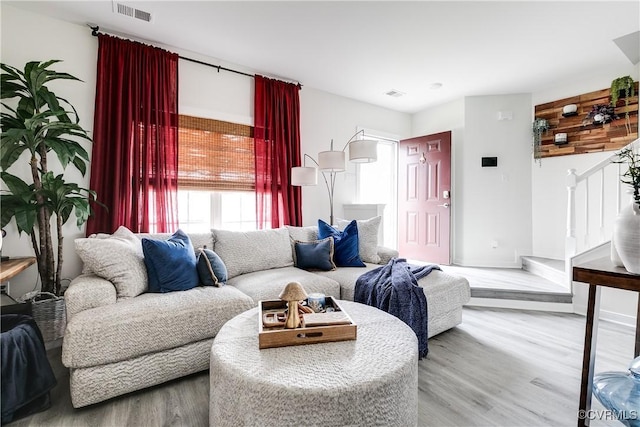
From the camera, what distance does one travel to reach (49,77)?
223 cm

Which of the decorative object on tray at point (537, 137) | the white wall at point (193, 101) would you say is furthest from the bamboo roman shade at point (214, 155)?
the decorative object on tray at point (537, 137)

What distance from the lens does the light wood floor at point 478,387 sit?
1607mm

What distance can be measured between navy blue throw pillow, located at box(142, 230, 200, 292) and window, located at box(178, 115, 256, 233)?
1.14 metres

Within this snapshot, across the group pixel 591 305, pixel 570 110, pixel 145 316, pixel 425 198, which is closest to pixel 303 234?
pixel 145 316

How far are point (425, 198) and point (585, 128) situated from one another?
2.16 meters

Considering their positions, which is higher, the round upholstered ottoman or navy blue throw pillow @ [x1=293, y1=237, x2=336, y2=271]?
navy blue throw pillow @ [x1=293, y1=237, x2=336, y2=271]

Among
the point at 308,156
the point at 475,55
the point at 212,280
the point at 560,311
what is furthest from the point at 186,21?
the point at 560,311

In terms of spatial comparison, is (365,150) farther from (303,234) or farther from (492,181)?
(492,181)

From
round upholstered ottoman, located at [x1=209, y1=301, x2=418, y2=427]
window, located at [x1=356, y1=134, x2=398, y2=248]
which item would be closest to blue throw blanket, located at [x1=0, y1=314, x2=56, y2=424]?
round upholstered ottoman, located at [x1=209, y1=301, x2=418, y2=427]

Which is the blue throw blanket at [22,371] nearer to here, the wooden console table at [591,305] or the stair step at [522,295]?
the wooden console table at [591,305]

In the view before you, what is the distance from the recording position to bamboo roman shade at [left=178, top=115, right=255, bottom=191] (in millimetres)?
3240

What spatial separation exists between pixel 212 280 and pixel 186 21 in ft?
7.42

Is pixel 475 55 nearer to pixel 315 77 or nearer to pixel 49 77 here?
pixel 315 77

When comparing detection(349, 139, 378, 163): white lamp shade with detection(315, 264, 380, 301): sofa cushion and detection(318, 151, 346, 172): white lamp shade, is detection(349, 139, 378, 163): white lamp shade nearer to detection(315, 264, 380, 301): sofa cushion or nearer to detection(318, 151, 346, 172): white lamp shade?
detection(318, 151, 346, 172): white lamp shade
